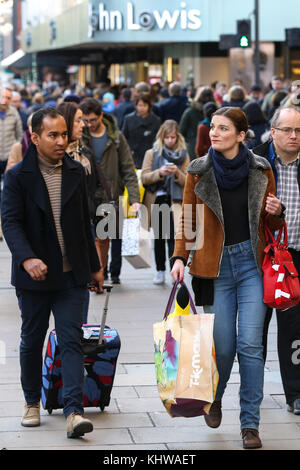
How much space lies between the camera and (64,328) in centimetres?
579

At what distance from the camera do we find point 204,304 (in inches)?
224

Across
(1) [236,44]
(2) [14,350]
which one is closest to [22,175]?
(2) [14,350]

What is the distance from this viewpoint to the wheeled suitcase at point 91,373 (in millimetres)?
6121

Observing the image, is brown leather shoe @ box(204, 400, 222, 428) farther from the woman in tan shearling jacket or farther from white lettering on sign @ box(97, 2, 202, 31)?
white lettering on sign @ box(97, 2, 202, 31)

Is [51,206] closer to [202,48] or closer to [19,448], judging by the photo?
[19,448]

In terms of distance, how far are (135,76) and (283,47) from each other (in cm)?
1067

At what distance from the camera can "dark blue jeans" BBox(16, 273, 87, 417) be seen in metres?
5.75

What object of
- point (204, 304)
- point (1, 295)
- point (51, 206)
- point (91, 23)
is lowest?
point (1, 295)

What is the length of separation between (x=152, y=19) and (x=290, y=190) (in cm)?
3210

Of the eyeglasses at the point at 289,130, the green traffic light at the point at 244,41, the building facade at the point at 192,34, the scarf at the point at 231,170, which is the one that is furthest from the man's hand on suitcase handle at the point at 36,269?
the building facade at the point at 192,34

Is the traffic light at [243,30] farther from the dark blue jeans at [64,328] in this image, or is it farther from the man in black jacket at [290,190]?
the dark blue jeans at [64,328]

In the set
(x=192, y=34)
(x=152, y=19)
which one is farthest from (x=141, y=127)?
(x=152, y=19)

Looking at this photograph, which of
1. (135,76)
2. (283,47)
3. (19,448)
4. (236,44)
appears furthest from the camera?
(135,76)

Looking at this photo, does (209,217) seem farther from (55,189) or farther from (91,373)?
(91,373)
